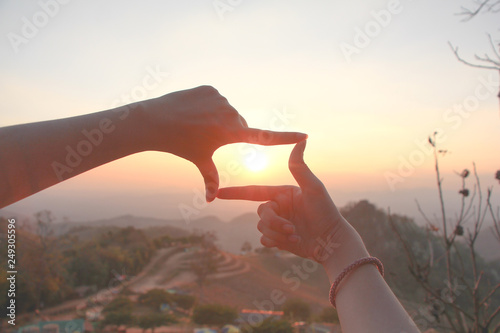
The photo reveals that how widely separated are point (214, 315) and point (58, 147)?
229 inches

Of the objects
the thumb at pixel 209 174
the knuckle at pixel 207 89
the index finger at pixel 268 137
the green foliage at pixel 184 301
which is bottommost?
the green foliage at pixel 184 301

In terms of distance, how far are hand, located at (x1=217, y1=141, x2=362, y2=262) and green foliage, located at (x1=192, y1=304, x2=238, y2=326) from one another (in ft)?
17.0

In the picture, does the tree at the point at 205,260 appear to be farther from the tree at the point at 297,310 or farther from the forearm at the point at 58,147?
the forearm at the point at 58,147

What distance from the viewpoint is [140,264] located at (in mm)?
9117

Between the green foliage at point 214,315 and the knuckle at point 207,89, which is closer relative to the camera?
the knuckle at point 207,89

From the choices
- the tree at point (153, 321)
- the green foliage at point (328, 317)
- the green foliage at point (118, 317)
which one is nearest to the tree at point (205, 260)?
the tree at point (153, 321)

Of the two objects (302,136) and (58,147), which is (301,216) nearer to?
(302,136)

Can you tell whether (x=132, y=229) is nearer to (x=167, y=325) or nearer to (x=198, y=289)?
(x=198, y=289)

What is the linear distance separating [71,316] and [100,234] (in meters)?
3.31

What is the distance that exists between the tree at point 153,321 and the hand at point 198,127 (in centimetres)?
543

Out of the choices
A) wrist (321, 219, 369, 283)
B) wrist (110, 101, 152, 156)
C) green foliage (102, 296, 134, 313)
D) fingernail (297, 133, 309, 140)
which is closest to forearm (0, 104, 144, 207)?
wrist (110, 101, 152, 156)

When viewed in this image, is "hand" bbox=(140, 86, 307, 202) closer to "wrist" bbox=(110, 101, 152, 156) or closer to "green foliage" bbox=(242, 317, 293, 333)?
"wrist" bbox=(110, 101, 152, 156)

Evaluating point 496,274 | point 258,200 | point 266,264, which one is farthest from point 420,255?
point 258,200

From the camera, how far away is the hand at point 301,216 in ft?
3.67
